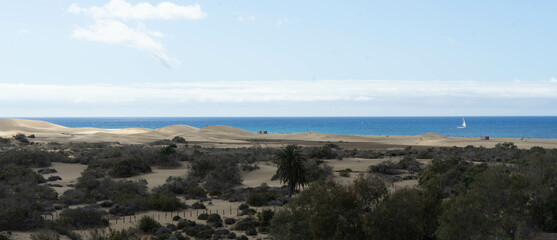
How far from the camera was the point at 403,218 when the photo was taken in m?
13.4

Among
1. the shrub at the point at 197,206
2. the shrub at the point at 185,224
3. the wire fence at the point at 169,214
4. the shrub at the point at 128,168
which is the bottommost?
the wire fence at the point at 169,214

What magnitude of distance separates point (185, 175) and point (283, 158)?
41.0ft

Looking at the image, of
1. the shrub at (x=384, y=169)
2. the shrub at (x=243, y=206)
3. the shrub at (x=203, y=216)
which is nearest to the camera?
the shrub at (x=203, y=216)

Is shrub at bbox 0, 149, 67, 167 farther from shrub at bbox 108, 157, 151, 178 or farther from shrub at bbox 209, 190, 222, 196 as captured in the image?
shrub at bbox 209, 190, 222, 196

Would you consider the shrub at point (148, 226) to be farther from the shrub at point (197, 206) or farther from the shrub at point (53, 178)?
the shrub at point (53, 178)

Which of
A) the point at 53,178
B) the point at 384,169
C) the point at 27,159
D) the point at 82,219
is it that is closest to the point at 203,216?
the point at 82,219

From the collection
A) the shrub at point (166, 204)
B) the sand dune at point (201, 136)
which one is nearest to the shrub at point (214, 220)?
the shrub at point (166, 204)

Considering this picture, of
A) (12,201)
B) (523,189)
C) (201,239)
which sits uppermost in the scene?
(523,189)

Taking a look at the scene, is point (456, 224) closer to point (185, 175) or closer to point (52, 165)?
point (185, 175)

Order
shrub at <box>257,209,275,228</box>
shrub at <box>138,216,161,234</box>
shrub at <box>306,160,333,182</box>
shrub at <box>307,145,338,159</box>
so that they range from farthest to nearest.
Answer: shrub at <box>307,145,338,159</box>, shrub at <box>306,160,333,182</box>, shrub at <box>257,209,275,228</box>, shrub at <box>138,216,161,234</box>

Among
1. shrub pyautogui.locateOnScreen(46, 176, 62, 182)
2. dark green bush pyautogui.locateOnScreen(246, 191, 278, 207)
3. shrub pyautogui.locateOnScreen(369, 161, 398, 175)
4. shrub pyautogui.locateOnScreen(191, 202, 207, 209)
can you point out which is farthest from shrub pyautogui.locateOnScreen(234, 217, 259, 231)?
shrub pyautogui.locateOnScreen(46, 176, 62, 182)

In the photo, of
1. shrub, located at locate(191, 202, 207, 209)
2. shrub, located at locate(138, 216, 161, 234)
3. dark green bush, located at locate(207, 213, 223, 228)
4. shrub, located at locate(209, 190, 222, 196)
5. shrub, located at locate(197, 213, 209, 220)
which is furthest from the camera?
shrub, located at locate(209, 190, 222, 196)

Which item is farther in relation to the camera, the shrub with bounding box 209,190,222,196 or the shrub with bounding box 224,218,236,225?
the shrub with bounding box 209,190,222,196

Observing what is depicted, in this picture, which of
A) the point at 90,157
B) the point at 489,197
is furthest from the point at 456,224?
the point at 90,157
